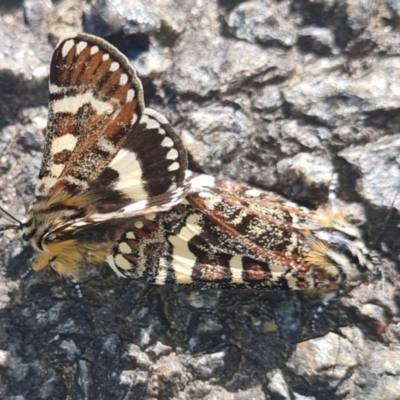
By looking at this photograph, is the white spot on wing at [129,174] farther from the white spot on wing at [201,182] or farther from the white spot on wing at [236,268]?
the white spot on wing at [236,268]

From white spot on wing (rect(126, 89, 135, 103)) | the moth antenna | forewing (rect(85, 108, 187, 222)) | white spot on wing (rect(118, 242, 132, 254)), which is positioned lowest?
white spot on wing (rect(118, 242, 132, 254))

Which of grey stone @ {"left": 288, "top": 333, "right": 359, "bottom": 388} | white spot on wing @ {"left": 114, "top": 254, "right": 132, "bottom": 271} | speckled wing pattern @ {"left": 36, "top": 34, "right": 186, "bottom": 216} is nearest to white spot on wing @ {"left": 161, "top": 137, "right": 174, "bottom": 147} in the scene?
speckled wing pattern @ {"left": 36, "top": 34, "right": 186, "bottom": 216}

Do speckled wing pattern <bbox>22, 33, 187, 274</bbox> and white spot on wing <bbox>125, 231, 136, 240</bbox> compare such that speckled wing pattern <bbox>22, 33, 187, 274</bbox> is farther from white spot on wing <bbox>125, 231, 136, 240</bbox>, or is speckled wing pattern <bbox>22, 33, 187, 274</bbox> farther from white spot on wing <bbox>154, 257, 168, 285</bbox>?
white spot on wing <bbox>154, 257, 168, 285</bbox>

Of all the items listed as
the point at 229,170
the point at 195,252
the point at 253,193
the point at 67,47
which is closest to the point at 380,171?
the point at 253,193

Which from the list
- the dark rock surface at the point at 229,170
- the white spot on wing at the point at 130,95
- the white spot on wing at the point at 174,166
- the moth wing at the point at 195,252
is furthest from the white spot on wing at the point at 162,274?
the white spot on wing at the point at 130,95

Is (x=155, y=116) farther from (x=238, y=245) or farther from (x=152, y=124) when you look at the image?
(x=238, y=245)

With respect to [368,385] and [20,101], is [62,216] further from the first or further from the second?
[368,385]
